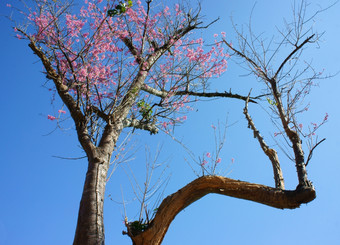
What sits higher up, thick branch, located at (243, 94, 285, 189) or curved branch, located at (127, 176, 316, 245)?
thick branch, located at (243, 94, 285, 189)

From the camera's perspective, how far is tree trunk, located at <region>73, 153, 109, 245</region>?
2.22m

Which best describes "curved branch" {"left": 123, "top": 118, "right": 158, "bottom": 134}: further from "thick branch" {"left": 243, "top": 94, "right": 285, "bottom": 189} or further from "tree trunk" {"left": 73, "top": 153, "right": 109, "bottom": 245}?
"thick branch" {"left": 243, "top": 94, "right": 285, "bottom": 189}

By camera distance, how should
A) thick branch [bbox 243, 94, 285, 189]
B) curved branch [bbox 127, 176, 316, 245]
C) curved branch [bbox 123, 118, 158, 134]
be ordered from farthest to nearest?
1. curved branch [bbox 123, 118, 158, 134]
2. thick branch [bbox 243, 94, 285, 189]
3. curved branch [bbox 127, 176, 316, 245]

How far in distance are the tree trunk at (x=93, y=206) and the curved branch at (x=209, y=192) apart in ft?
0.96

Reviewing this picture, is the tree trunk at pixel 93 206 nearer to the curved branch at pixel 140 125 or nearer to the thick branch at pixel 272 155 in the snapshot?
the curved branch at pixel 140 125

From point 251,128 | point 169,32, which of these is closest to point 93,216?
point 251,128

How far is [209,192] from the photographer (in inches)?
94.5

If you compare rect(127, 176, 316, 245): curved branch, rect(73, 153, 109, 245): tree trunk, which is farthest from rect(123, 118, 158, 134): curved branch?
rect(127, 176, 316, 245): curved branch

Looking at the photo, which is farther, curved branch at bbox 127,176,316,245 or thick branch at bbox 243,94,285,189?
thick branch at bbox 243,94,285,189

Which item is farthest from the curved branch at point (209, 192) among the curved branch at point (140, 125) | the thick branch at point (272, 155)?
the curved branch at point (140, 125)

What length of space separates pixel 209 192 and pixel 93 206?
3.65 ft

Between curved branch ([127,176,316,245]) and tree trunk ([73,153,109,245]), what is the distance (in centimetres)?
29

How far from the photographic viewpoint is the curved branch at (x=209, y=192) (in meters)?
2.14

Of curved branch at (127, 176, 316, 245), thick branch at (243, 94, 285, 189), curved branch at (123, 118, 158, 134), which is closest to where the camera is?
curved branch at (127, 176, 316, 245)
